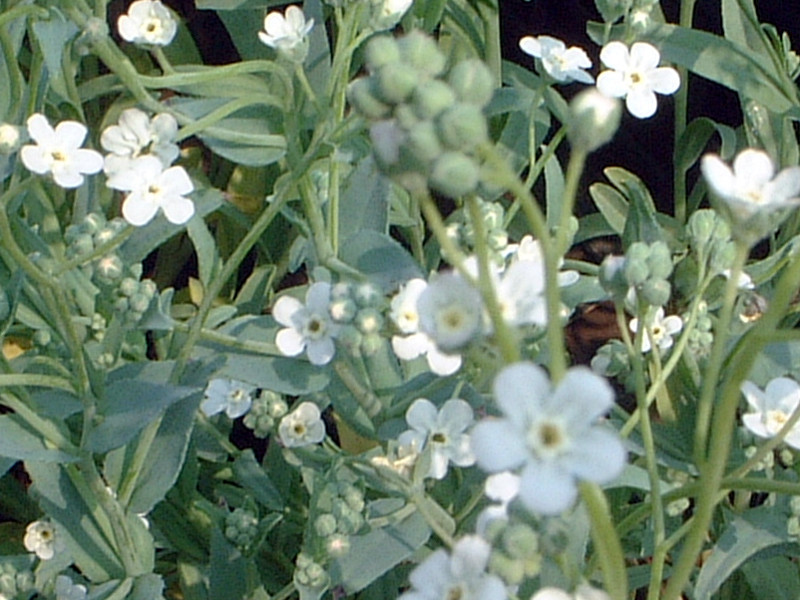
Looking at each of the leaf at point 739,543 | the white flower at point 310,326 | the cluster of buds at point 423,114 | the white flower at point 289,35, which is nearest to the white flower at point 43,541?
the white flower at point 310,326

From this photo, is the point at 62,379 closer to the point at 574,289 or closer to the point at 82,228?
the point at 82,228

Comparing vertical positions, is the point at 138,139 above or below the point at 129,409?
above

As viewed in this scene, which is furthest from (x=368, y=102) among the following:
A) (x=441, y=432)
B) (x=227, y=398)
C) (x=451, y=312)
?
(x=227, y=398)

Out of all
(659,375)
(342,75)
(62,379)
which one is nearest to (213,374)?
(62,379)

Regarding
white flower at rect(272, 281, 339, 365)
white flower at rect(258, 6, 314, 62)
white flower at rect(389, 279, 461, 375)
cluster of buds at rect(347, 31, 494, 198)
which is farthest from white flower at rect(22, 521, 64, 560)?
cluster of buds at rect(347, 31, 494, 198)

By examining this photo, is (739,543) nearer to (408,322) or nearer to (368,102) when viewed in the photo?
(408,322)

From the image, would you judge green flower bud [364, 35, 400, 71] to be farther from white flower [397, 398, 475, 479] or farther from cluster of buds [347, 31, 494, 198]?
white flower [397, 398, 475, 479]

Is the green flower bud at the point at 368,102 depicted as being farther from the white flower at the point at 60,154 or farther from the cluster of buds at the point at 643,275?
the white flower at the point at 60,154
